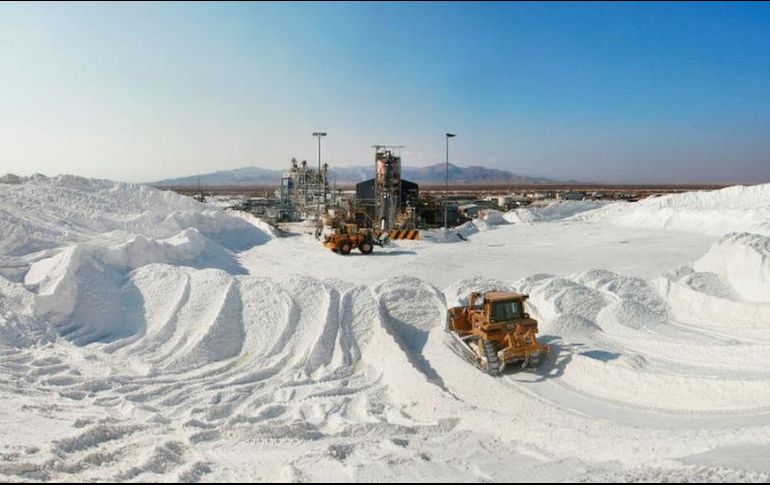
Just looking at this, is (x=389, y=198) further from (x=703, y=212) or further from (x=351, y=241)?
(x=703, y=212)

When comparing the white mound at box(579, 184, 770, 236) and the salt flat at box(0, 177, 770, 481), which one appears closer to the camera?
the salt flat at box(0, 177, 770, 481)

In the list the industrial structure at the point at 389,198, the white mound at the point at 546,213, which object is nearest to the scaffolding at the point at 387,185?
the industrial structure at the point at 389,198

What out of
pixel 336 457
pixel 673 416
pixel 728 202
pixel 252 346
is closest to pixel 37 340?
pixel 252 346

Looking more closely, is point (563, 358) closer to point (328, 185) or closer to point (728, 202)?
point (328, 185)

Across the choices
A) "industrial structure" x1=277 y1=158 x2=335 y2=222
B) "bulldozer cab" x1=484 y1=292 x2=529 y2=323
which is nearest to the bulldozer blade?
"bulldozer cab" x1=484 y1=292 x2=529 y2=323

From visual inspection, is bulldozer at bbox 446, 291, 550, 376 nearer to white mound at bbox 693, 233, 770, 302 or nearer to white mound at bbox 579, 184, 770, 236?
white mound at bbox 693, 233, 770, 302

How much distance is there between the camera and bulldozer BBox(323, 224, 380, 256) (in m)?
22.1

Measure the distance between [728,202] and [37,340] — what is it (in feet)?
120

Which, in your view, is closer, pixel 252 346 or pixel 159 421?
pixel 159 421

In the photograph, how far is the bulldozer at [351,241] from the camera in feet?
72.5

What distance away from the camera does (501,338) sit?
9664 millimetres

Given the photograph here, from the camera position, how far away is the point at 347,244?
22.1 meters

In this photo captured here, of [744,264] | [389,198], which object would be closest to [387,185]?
[389,198]

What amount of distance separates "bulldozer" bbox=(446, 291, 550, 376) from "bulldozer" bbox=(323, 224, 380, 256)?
11922 mm
